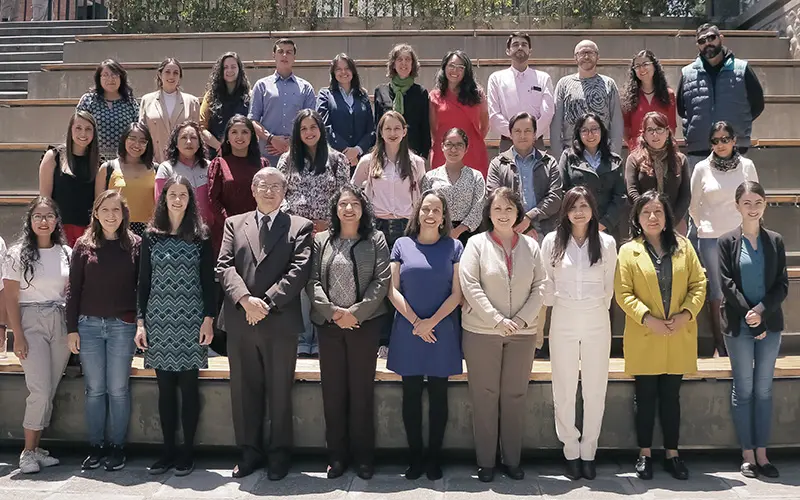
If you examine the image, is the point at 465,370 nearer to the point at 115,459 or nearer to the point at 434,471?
the point at 434,471

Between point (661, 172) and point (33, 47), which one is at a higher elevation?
point (33, 47)

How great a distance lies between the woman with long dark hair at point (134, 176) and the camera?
5.93 metres

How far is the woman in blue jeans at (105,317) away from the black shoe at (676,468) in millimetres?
3705

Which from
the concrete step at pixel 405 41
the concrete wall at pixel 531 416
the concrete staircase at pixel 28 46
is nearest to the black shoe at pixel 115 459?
the concrete wall at pixel 531 416

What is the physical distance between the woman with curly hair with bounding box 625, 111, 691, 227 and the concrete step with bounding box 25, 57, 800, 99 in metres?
3.25

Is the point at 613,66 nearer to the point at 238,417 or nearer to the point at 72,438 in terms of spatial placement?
the point at 238,417

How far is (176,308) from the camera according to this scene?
5074 millimetres

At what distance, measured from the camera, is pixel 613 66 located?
9.25m

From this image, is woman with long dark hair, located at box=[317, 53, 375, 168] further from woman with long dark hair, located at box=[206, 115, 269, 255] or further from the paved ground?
the paved ground

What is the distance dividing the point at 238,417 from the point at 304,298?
120 centimetres

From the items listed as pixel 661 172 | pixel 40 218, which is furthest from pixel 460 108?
pixel 40 218

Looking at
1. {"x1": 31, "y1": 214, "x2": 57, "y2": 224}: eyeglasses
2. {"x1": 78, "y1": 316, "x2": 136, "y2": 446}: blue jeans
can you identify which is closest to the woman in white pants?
{"x1": 78, "y1": 316, "x2": 136, "y2": 446}: blue jeans

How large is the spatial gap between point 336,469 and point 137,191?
273 cm

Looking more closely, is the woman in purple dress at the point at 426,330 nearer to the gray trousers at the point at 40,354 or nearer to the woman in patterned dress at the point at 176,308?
the woman in patterned dress at the point at 176,308
